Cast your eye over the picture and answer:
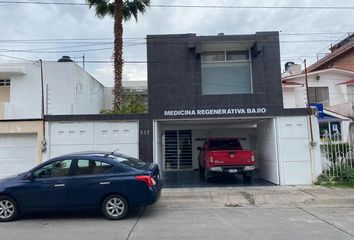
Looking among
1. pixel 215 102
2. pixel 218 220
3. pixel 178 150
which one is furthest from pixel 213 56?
pixel 178 150

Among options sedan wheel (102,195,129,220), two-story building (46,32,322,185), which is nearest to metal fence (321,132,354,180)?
two-story building (46,32,322,185)

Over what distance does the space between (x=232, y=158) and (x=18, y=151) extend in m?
8.62

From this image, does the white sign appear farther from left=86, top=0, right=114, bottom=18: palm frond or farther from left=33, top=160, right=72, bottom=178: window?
left=86, top=0, right=114, bottom=18: palm frond

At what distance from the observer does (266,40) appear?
46.1ft

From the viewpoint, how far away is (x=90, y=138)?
13.6m

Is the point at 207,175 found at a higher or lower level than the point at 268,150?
lower

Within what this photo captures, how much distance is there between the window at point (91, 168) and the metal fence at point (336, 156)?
351 inches

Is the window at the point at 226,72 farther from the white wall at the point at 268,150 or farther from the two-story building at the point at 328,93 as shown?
the two-story building at the point at 328,93

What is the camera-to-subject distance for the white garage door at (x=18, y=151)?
1391 cm

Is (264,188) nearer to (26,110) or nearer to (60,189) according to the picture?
(60,189)

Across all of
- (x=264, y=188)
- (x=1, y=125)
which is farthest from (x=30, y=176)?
(x=264, y=188)

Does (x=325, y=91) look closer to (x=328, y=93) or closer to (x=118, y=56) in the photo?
(x=328, y=93)

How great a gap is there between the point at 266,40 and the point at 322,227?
860cm

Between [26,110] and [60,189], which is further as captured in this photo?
[26,110]
